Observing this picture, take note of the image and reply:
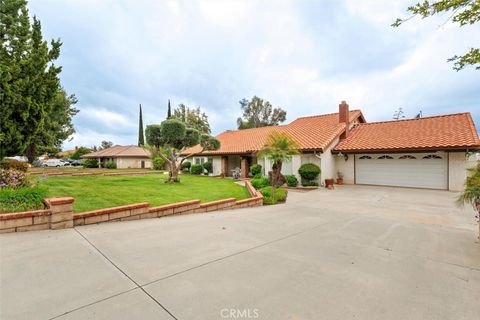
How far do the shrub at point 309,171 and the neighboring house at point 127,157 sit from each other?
3117 centimetres

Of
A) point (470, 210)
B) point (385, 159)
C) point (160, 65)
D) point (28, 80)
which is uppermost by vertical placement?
point (160, 65)

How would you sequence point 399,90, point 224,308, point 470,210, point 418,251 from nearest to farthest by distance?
1. point 224,308
2. point 418,251
3. point 470,210
4. point 399,90

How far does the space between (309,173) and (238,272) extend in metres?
13.5

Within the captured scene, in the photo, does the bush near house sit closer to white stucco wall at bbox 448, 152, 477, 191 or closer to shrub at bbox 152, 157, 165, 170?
white stucco wall at bbox 448, 152, 477, 191

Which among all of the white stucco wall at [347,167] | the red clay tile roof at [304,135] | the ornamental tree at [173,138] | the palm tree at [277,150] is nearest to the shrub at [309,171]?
the red clay tile roof at [304,135]

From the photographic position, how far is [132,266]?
11.4ft

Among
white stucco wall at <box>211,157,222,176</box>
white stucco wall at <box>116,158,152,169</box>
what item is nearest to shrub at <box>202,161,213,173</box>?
white stucco wall at <box>211,157,222,176</box>

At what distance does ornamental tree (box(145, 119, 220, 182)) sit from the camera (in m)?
14.9

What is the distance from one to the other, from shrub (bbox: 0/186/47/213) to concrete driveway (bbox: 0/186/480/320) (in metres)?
1.13

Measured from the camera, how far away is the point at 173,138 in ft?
49.4

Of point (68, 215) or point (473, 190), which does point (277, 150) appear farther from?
point (68, 215)

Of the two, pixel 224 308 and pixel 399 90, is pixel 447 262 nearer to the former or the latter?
pixel 224 308

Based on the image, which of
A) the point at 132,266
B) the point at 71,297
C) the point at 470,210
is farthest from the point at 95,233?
the point at 470,210

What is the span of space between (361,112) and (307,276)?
22714 millimetres
